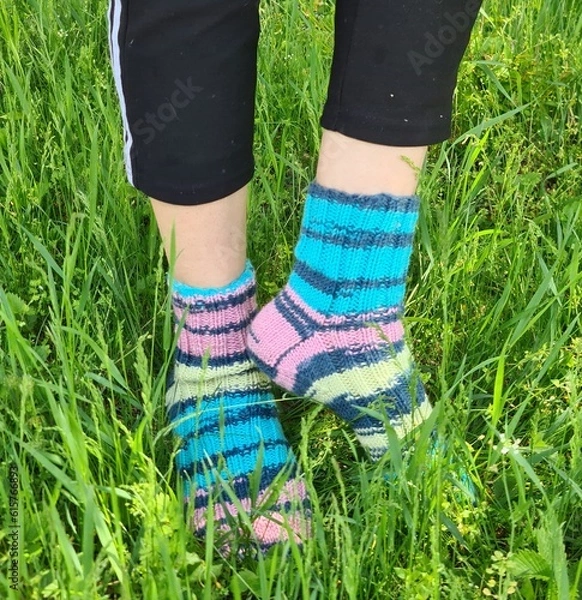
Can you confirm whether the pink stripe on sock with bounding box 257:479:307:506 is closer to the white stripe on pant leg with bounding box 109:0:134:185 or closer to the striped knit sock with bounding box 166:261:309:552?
the striped knit sock with bounding box 166:261:309:552

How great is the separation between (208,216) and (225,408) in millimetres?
252

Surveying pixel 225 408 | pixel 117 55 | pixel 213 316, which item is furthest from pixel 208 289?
pixel 117 55

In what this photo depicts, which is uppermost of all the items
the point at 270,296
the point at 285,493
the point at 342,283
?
the point at 342,283

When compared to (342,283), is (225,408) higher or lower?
lower

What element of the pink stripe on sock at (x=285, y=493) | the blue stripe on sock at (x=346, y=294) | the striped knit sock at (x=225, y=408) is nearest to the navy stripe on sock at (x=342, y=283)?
the blue stripe on sock at (x=346, y=294)

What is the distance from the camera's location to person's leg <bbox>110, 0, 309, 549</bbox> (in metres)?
0.74

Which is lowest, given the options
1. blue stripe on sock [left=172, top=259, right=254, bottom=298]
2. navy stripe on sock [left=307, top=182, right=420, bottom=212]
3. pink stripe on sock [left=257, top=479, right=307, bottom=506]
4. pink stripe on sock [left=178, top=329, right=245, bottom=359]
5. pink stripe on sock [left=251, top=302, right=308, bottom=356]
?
pink stripe on sock [left=257, top=479, right=307, bottom=506]

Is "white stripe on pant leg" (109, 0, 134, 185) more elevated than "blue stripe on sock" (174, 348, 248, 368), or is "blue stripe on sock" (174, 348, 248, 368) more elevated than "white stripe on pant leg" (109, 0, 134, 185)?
"white stripe on pant leg" (109, 0, 134, 185)

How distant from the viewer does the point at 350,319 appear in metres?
0.87

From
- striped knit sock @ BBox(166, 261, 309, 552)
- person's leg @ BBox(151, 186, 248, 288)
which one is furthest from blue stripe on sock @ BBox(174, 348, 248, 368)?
person's leg @ BBox(151, 186, 248, 288)

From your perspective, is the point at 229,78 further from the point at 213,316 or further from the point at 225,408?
the point at 225,408

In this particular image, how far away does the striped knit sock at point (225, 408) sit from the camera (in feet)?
2.90

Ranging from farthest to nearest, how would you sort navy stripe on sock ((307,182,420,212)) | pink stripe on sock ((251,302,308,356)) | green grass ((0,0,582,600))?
pink stripe on sock ((251,302,308,356)), navy stripe on sock ((307,182,420,212)), green grass ((0,0,582,600))

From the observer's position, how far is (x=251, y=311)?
0.97 metres
